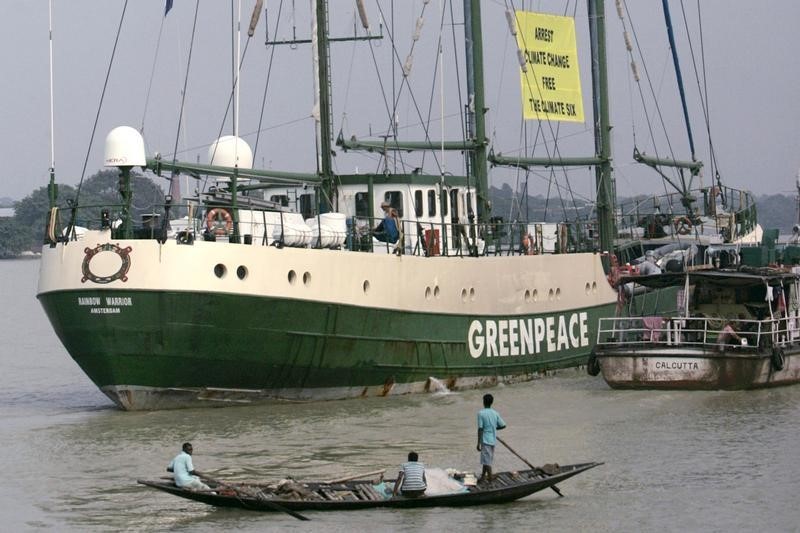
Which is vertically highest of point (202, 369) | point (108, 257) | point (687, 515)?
point (108, 257)

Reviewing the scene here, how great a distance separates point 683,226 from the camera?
44.8m

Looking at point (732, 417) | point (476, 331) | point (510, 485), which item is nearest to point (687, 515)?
point (510, 485)

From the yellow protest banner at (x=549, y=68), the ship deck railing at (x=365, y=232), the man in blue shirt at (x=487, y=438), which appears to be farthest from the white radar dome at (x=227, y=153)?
the man in blue shirt at (x=487, y=438)

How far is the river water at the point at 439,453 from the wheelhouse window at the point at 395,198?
4.59 meters

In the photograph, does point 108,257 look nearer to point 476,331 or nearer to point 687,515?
point 476,331

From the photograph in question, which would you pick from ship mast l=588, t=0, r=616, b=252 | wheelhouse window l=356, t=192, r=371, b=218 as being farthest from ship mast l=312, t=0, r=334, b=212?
ship mast l=588, t=0, r=616, b=252

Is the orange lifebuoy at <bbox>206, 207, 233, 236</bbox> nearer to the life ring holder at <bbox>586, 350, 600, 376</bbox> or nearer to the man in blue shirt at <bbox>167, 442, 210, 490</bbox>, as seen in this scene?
the life ring holder at <bbox>586, 350, 600, 376</bbox>

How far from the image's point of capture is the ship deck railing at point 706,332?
31828mm

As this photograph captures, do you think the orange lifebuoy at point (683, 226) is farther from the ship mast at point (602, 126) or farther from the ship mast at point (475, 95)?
the ship mast at point (475, 95)

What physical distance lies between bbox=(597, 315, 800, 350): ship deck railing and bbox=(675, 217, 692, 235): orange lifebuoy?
9.64m

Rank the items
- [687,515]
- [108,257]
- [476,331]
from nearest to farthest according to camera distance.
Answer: [687,515] → [108,257] → [476,331]

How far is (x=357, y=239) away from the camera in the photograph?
104 ft

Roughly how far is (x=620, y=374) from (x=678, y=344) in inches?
53.6

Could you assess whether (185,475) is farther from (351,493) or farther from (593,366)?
(593,366)
